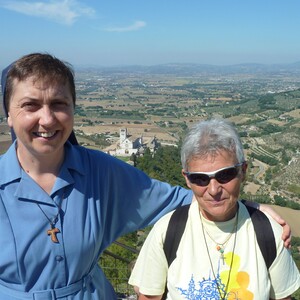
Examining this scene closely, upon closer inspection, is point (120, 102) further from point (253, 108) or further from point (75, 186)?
point (75, 186)

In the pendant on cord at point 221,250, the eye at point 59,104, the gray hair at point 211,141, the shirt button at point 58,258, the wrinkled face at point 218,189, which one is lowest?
the shirt button at point 58,258

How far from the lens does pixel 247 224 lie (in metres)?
1.29

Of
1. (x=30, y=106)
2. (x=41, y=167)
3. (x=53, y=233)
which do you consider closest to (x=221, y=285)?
(x=53, y=233)

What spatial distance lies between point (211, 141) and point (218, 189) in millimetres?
146

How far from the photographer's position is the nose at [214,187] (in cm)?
125

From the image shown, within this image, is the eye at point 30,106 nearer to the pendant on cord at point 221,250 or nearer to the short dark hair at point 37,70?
the short dark hair at point 37,70

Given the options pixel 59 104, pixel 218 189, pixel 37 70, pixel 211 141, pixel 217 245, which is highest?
pixel 37 70

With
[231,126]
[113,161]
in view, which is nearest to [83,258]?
[113,161]

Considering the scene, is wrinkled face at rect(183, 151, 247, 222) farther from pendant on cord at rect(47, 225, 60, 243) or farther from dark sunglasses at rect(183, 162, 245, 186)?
pendant on cord at rect(47, 225, 60, 243)

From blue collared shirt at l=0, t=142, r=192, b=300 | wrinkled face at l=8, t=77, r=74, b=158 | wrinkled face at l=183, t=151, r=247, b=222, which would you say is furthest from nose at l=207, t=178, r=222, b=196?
wrinkled face at l=8, t=77, r=74, b=158

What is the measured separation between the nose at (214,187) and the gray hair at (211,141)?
0.08 meters

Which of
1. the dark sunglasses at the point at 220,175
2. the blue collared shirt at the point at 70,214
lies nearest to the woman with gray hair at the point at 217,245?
the dark sunglasses at the point at 220,175

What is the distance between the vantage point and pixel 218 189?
4.13 feet

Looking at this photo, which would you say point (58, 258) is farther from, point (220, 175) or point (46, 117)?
point (220, 175)
